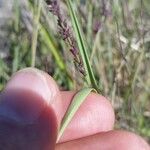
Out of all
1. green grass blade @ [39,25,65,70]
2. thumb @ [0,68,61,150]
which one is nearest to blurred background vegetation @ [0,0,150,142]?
green grass blade @ [39,25,65,70]

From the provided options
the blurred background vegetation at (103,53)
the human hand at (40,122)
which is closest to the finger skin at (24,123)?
the human hand at (40,122)

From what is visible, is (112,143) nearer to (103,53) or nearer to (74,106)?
(74,106)

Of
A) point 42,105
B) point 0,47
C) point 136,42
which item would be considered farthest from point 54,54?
point 42,105

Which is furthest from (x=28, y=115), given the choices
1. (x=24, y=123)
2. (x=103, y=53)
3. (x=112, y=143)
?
(x=103, y=53)

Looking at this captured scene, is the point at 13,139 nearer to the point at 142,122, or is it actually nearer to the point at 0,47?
the point at 142,122

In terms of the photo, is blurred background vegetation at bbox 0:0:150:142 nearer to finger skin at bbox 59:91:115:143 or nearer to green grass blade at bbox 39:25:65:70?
green grass blade at bbox 39:25:65:70
